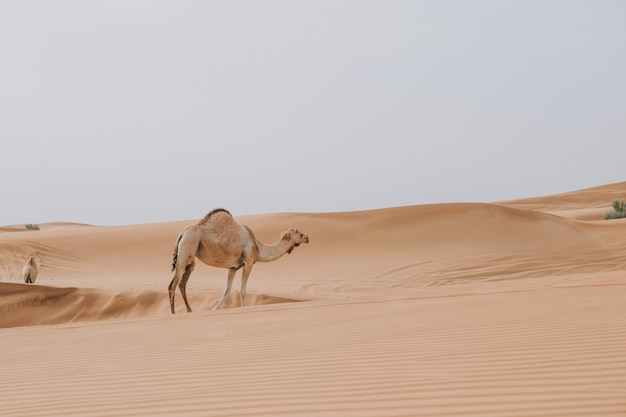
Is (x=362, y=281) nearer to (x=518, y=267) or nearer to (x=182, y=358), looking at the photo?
(x=518, y=267)

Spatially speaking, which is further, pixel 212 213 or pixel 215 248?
pixel 212 213

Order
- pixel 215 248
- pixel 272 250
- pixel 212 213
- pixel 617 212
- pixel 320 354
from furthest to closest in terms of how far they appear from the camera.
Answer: pixel 617 212, pixel 272 250, pixel 212 213, pixel 215 248, pixel 320 354

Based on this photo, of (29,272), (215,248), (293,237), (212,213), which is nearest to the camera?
(215,248)

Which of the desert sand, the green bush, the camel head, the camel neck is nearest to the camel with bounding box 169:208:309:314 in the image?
the camel neck

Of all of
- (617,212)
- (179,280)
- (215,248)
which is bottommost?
(617,212)

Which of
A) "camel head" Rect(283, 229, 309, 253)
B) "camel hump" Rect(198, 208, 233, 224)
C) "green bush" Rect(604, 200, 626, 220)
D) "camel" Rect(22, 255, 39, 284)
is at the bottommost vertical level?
"green bush" Rect(604, 200, 626, 220)

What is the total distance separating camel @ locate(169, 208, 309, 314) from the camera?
35.6ft

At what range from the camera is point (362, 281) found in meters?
19.3

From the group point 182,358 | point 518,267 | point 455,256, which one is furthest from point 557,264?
point 182,358

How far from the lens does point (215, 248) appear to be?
1105 cm

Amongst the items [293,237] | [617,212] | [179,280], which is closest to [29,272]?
[179,280]

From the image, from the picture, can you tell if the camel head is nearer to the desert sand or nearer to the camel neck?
the camel neck

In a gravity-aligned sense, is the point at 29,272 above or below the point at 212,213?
below

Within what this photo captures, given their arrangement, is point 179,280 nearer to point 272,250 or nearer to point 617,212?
point 272,250
